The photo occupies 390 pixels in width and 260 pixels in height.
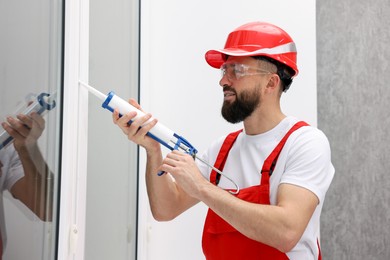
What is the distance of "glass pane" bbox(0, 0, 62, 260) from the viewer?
35.7 inches

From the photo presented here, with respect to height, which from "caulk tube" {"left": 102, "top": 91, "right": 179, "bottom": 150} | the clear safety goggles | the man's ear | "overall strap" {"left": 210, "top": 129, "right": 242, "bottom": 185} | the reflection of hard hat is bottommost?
"overall strap" {"left": 210, "top": 129, "right": 242, "bottom": 185}

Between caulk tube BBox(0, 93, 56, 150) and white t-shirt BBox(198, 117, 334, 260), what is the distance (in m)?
0.59

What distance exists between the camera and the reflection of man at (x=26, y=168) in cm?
92

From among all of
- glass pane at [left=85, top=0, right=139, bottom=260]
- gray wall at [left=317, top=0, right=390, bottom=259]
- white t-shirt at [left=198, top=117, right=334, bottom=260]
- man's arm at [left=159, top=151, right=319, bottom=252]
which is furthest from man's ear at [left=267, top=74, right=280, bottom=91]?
gray wall at [left=317, top=0, right=390, bottom=259]

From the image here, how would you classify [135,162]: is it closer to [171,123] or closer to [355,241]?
[171,123]

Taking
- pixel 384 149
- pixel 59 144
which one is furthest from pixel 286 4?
pixel 59 144

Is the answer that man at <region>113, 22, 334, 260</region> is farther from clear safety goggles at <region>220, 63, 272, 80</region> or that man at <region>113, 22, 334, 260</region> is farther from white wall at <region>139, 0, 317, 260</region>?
white wall at <region>139, 0, 317, 260</region>

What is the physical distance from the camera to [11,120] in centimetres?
93

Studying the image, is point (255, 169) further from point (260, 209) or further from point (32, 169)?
point (32, 169)

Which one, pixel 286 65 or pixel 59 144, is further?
pixel 286 65

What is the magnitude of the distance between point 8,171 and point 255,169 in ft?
2.39

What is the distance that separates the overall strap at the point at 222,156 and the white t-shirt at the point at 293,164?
0.01 meters

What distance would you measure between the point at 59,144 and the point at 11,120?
0.24 metres

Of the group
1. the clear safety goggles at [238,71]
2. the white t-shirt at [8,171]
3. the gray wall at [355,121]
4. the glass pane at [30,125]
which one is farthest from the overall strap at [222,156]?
the gray wall at [355,121]
